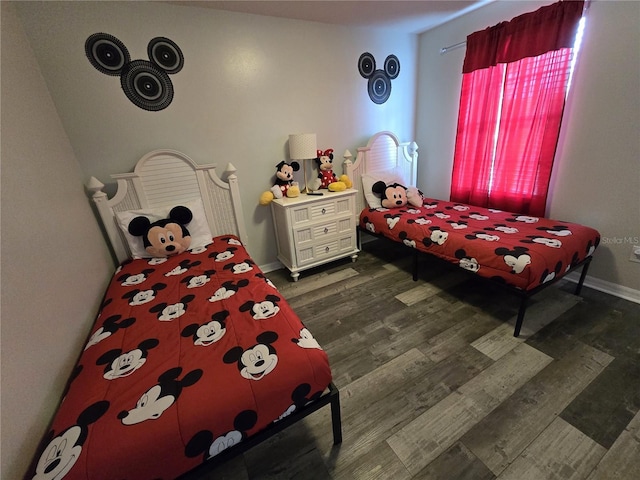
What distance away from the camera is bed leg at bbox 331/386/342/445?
108cm

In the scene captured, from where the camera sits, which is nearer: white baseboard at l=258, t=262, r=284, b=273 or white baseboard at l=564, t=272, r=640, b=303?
white baseboard at l=564, t=272, r=640, b=303

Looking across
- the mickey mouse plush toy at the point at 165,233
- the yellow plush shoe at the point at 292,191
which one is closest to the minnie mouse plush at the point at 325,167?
the yellow plush shoe at the point at 292,191

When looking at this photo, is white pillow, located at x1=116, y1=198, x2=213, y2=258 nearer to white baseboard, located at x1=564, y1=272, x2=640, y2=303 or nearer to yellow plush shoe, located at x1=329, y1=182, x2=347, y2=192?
yellow plush shoe, located at x1=329, y1=182, x2=347, y2=192

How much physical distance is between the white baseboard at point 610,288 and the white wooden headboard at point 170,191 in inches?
113

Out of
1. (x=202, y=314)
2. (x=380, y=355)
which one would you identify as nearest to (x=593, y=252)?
(x=380, y=355)

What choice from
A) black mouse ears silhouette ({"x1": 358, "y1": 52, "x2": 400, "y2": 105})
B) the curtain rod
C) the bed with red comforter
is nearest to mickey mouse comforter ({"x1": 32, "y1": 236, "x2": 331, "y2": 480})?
the bed with red comforter

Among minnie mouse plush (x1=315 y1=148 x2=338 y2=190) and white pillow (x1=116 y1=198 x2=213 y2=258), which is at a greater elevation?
minnie mouse plush (x1=315 y1=148 x2=338 y2=190)

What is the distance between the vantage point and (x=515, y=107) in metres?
2.26

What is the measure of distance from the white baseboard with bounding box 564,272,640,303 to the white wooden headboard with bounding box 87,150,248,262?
286 centimetres

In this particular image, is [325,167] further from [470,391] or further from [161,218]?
[470,391]

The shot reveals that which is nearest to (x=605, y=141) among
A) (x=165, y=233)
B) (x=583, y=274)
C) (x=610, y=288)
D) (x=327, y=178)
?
(x=583, y=274)

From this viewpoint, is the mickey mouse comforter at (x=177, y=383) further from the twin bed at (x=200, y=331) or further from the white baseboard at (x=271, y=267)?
the white baseboard at (x=271, y=267)

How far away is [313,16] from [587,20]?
201 centimetres

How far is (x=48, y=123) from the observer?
5.24ft
